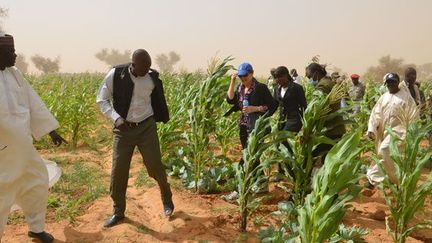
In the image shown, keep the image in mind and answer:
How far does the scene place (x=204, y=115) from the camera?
16.8ft

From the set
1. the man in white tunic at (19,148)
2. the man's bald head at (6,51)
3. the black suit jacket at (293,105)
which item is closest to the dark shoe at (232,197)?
the black suit jacket at (293,105)

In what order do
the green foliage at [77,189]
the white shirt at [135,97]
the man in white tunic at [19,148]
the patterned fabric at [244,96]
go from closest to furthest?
the man in white tunic at [19,148] → the white shirt at [135,97] → the green foliage at [77,189] → the patterned fabric at [244,96]

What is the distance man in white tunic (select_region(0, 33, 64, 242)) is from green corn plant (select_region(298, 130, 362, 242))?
89.2 inches

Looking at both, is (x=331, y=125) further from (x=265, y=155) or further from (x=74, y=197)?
(x=74, y=197)

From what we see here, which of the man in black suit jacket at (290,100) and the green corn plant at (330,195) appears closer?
the green corn plant at (330,195)

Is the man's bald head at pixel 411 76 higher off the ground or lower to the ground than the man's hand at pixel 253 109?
higher

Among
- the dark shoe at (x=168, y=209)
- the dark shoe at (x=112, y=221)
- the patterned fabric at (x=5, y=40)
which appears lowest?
the dark shoe at (x=112, y=221)

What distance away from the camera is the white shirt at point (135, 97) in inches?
158

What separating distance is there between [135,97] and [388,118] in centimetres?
306

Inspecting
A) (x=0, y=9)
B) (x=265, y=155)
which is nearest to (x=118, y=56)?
(x=0, y=9)

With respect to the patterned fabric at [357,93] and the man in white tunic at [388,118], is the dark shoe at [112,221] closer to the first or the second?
the man in white tunic at [388,118]

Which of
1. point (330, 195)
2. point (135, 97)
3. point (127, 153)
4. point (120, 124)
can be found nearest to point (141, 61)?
point (135, 97)

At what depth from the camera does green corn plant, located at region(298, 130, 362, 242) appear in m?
2.90

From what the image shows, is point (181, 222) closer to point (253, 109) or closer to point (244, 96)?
point (253, 109)
